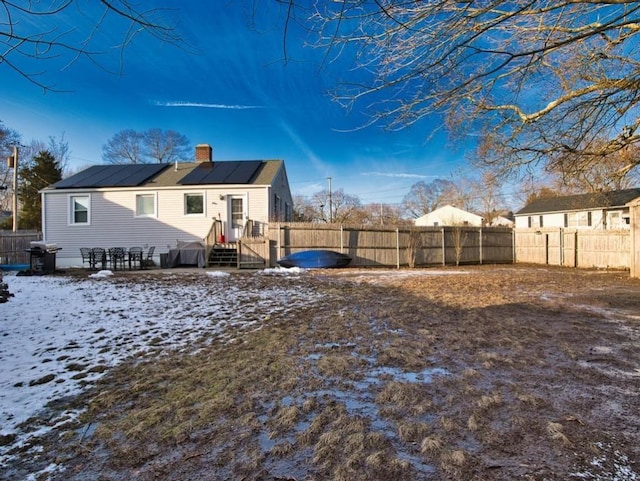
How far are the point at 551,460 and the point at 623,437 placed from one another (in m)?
0.62

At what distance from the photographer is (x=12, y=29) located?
2.25m

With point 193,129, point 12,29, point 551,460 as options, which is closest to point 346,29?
point 12,29

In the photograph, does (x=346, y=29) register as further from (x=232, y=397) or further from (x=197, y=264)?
(x=197, y=264)

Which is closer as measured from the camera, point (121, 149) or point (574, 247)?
point (574, 247)

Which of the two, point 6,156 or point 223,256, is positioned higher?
point 6,156

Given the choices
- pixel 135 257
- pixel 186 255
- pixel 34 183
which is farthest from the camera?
pixel 34 183

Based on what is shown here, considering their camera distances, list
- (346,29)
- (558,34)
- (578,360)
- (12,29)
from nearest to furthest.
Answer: (12,29)
(346,29)
(578,360)
(558,34)

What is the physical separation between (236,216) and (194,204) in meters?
2.02

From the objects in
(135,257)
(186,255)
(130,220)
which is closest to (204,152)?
(130,220)

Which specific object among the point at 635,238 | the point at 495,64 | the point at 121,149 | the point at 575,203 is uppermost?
the point at 121,149

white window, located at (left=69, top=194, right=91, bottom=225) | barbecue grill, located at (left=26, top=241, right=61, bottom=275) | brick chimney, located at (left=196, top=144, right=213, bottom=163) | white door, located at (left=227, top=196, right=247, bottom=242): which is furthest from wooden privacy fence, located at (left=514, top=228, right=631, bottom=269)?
white window, located at (left=69, top=194, right=91, bottom=225)

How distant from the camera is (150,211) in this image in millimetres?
15945

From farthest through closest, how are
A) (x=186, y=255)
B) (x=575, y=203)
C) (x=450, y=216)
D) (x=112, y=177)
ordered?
(x=450, y=216) → (x=575, y=203) → (x=112, y=177) → (x=186, y=255)

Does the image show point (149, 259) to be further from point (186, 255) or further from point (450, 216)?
point (450, 216)
